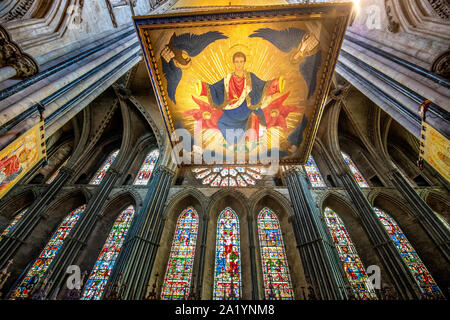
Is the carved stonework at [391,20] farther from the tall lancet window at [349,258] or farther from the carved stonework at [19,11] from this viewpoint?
the carved stonework at [19,11]

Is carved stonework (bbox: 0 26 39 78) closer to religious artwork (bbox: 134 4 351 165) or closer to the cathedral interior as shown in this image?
the cathedral interior

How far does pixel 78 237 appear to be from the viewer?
740 centimetres

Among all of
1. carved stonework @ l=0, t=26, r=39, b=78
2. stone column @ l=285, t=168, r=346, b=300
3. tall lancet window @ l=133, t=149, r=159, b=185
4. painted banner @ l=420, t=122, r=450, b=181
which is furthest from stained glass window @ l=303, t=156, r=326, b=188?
carved stonework @ l=0, t=26, r=39, b=78

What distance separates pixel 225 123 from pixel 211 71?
1.53 meters

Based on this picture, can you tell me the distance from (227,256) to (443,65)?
769cm

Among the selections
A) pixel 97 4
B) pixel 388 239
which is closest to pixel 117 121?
pixel 97 4

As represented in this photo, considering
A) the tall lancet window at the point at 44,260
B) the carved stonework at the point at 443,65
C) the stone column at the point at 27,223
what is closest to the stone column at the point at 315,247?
the carved stonework at the point at 443,65

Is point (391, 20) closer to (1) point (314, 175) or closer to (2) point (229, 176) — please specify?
(1) point (314, 175)

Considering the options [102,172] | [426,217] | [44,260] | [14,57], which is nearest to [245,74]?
[14,57]

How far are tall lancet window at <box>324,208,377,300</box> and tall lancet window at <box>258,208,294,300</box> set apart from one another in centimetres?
199

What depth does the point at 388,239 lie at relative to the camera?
281 inches

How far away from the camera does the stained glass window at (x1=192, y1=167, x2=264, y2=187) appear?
10.4 m

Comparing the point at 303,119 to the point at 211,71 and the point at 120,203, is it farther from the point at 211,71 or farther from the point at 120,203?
the point at 120,203

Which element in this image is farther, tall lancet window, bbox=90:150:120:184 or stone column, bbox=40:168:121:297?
tall lancet window, bbox=90:150:120:184
